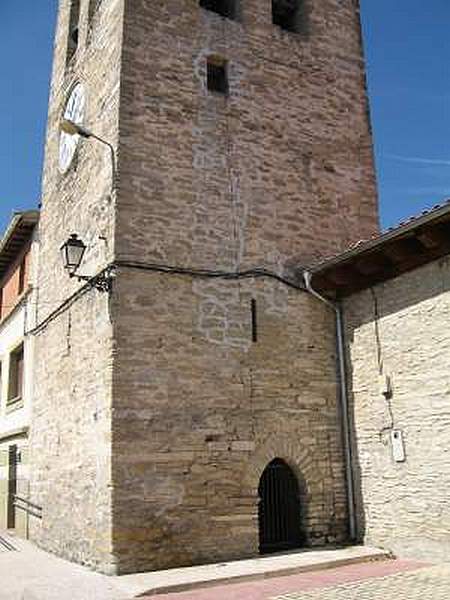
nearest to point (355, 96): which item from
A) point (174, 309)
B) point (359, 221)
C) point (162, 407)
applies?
point (359, 221)

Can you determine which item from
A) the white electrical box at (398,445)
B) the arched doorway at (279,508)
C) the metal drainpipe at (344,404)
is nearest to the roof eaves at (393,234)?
the metal drainpipe at (344,404)

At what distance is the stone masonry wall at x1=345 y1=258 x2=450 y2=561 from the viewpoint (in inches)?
304

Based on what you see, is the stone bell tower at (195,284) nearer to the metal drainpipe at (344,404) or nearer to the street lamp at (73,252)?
the metal drainpipe at (344,404)

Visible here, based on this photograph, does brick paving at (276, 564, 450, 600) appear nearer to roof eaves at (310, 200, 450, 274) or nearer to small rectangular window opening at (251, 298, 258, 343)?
small rectangular window opening at (251, 298, 258, 343)

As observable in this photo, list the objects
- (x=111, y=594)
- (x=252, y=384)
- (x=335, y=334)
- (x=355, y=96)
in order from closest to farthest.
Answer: (x=111, y=594)
(x=252, y=384)
(x=335, y=334)
(x=355, y=96)

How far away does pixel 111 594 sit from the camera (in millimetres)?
6430

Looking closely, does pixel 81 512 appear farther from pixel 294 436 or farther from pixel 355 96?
pixel 355 96

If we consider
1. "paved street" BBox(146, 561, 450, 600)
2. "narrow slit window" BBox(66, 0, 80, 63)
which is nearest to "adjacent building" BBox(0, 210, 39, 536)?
"narrow slit window" BBox(66, 0, 80, 63)

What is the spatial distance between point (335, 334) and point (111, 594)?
4828mm

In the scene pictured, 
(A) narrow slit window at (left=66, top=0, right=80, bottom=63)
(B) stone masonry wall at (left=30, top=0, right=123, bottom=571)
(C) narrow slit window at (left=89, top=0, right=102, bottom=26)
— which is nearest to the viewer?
(B) stone masonry wall at (left=30, top=0, right=123, bottom=571)

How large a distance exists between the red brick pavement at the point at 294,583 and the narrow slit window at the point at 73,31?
31.3 feet

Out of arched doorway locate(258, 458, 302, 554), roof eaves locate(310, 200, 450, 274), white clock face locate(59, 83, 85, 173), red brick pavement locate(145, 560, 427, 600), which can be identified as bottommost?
red brick pavement locate(145, 560, 427, 600)

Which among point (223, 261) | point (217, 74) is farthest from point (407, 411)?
point (217, 74)

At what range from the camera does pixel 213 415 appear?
836cm
